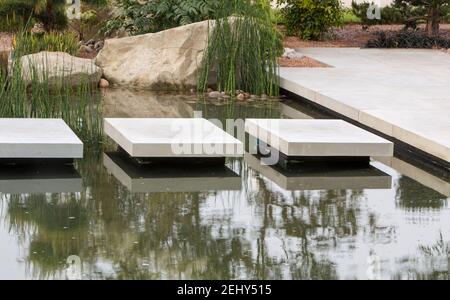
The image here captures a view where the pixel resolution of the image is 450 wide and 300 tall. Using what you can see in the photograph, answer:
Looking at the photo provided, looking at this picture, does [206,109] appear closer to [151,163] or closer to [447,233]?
[151,163]

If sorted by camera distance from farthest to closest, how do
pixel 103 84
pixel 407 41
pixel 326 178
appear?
1. pixel 407 41
2. pixel 103 84
3. pixel 326 178

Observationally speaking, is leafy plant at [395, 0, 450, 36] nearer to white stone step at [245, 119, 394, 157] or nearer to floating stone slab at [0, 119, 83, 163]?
white stone step at [245, 119, 394, 157]

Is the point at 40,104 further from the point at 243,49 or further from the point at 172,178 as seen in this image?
the point at 243,49

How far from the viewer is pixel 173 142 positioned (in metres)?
6.90

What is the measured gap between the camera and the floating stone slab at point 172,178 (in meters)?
6.48

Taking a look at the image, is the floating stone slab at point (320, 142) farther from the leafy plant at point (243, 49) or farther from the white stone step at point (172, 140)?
the leafy plant at point (243, 49)

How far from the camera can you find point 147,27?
12.5m

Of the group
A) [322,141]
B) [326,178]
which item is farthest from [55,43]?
[326,178]

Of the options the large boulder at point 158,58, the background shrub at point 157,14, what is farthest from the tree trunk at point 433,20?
the large boulder at point 158,58

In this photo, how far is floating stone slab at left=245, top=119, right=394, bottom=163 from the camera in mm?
7055

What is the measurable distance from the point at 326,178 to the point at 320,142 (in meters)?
0.34

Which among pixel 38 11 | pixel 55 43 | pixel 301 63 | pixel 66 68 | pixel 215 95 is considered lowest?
pixel 215 95
